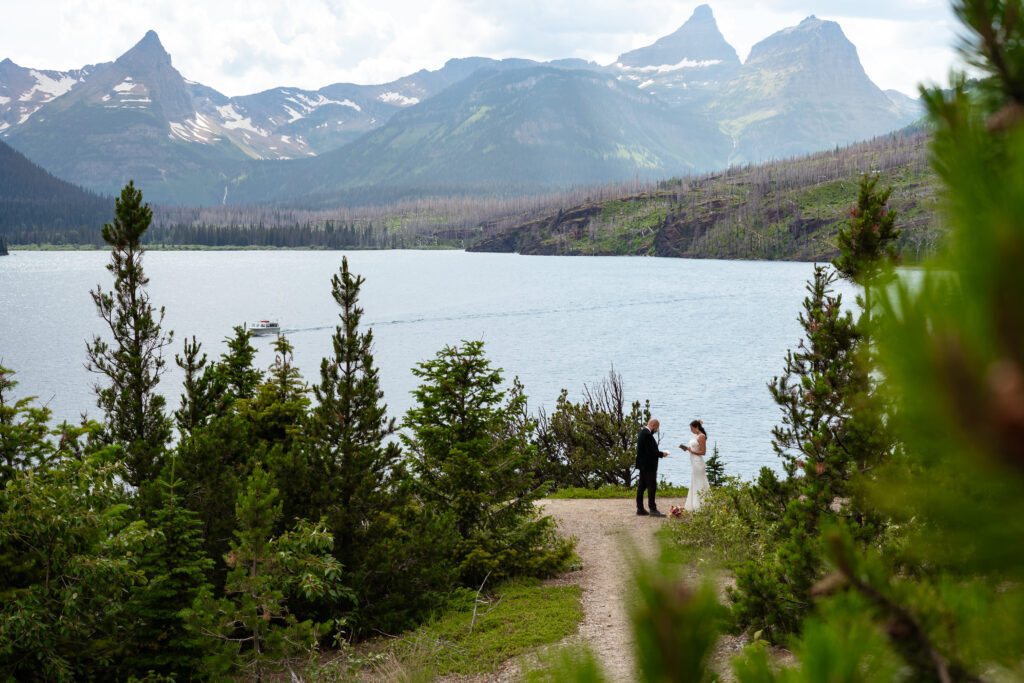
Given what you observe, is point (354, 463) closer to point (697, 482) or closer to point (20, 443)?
point (20, 443)

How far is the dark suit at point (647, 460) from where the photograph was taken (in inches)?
605

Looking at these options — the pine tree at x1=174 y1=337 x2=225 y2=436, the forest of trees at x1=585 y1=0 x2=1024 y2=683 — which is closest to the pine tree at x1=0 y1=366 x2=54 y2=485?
the pine tree at x1=174 y1=337 x2=225 y2=436

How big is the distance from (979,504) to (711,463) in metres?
21.7

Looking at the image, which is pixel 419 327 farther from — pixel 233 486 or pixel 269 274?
pixel 269 274

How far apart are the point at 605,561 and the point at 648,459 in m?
2.54

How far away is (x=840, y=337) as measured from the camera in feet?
27.7

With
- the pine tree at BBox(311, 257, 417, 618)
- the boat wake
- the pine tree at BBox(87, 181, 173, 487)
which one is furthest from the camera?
the boat wake

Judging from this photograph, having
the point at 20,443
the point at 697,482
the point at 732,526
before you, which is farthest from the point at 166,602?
the point at 697,482

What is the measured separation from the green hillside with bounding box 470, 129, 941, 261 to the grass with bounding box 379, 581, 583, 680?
129 meters

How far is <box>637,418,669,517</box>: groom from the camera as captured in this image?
1538 centimetres

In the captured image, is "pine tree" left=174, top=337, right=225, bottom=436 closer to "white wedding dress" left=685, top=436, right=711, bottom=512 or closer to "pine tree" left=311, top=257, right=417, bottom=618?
"pine tree" left=311, top=257, right=417, bottom=618

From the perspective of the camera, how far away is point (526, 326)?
2625 inches

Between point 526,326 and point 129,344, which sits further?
point 526,326

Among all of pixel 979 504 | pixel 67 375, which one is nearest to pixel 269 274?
pixel 67 375
